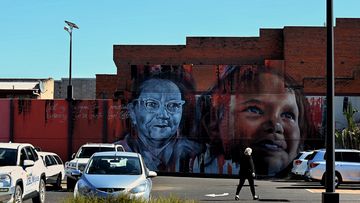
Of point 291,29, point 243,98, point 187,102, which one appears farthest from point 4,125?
point 291,29

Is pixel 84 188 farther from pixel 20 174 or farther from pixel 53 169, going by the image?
pixel 53 169

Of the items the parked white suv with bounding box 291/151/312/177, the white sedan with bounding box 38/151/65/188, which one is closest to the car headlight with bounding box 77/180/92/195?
the white sedan with bounding box 38/151/65/188

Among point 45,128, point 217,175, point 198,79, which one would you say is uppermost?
point 198,79

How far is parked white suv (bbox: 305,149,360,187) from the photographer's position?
25.5 metres

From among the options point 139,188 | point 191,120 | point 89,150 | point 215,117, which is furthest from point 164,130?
point 139,188

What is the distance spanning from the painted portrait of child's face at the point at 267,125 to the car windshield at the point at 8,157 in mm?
26394

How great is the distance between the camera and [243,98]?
39.9 m

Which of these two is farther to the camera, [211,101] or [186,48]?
[186,48]

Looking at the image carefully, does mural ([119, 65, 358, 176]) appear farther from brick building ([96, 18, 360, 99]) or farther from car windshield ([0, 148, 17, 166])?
car windshield ([0, 148, 17, 166])

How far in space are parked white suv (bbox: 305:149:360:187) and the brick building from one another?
54.2 feet

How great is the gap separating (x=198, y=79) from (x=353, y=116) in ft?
34.3

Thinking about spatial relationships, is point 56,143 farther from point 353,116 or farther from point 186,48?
point 353,116

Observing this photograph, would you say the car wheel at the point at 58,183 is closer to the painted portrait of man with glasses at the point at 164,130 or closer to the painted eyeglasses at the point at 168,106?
the painted portrait of man with glasses at the point at 164,130

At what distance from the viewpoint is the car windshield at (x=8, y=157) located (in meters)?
14.2
